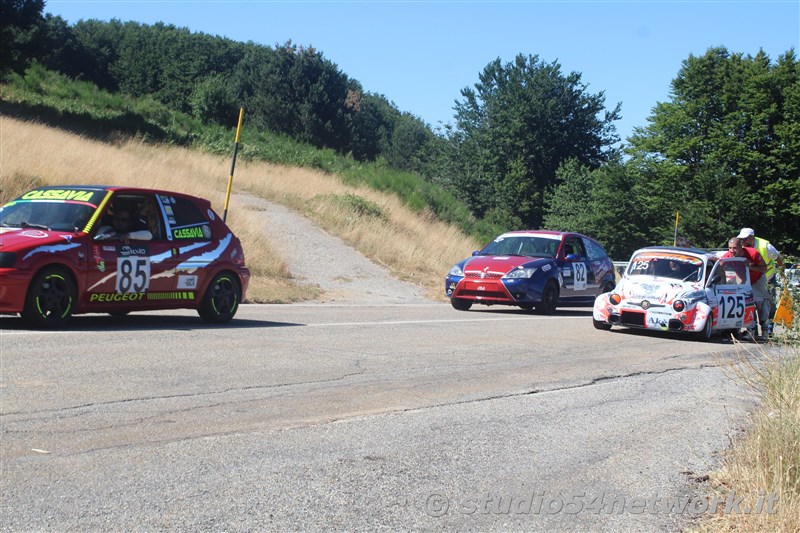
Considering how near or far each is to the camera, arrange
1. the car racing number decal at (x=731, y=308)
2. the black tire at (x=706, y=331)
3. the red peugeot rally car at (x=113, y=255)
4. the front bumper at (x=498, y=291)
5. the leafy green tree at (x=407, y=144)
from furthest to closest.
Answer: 1. the leafy green tree at (x=407, y=144)
2. the front bumper at (x=498, y=291)
3. the car racing number decal at (x=731, y=308)
4. the black tire at (x=706, y=331)
5. the red peugeot rally car at (x=113, y=255)

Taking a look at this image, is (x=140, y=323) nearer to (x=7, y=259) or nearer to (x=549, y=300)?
(x=7, y=259)

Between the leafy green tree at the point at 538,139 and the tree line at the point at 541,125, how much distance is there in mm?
120

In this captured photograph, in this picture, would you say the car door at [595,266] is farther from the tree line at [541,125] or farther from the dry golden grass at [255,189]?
the tree line at [541,125]

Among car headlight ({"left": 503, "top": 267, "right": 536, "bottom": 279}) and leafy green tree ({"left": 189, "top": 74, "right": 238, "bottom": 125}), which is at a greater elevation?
leafy green tree ({"left": 189, "top": 74, "right": 238, "bottom": 125})

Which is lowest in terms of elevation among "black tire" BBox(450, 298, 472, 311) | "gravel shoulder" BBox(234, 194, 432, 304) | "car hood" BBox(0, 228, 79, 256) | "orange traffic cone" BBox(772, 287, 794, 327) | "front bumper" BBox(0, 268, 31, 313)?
"gravel shoulder" BBox(234, 194, 432, 304)

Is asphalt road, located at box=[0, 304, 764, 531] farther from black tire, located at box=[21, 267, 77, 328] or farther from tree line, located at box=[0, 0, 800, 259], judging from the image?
tree line, located at box=[0, 0, 800, 259]

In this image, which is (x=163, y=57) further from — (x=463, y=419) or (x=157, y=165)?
(x=463, y=419)

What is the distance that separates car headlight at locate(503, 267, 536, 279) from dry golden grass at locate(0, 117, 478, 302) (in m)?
4.17

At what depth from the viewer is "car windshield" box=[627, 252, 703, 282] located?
15.4m

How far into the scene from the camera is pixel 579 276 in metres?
19.7

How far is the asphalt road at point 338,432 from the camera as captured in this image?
16.9ft

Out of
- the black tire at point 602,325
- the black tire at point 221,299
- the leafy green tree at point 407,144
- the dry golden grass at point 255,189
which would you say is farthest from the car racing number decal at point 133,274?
the leafy green tree at point 407,144

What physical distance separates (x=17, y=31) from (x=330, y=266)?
2828 centimetres

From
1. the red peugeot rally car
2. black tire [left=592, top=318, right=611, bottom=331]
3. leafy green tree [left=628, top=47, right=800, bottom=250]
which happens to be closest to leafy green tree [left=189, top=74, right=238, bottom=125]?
leafy green tree [left=628, top=47, right=800, bottom=250]
